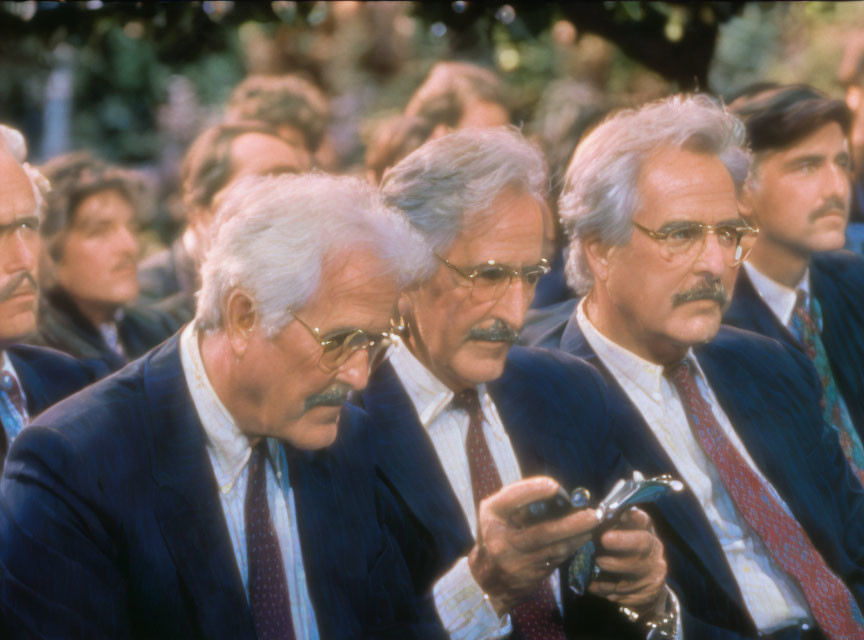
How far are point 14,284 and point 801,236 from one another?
6.30 ft

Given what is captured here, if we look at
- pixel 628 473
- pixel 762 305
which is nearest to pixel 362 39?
pixel 762 305

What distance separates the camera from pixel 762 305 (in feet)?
9.64

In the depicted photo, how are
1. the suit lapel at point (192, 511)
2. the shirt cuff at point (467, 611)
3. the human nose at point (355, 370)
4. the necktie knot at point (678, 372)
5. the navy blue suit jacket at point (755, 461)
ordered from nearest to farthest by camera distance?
the suit lapel at point (192, 511) → the human nose at point (355, 370) → the shirt cuff at point (467, 611) → the navy blue suit jacket at point (755, 461) → the necktie knot at point (678, 372)

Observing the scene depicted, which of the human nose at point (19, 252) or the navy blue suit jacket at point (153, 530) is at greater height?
the human nose at point (19, 252)

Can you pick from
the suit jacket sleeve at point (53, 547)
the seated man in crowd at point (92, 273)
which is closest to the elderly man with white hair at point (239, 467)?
the suit jacket sleeve at point (53, 547)

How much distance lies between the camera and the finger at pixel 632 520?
2252 mm

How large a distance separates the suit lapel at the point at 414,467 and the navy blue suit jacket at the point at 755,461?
48cm

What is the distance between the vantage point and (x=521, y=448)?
241 centimetres

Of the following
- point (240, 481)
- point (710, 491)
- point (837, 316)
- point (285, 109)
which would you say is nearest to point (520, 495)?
point (240, 481)

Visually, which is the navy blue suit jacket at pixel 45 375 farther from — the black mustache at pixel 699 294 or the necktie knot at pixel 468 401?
the black mustache at pixel 699 294

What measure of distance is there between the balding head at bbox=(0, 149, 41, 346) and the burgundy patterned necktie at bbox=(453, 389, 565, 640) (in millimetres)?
857

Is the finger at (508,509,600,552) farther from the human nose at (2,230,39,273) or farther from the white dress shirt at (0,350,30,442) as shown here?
the human nose at (2,230,39,273)

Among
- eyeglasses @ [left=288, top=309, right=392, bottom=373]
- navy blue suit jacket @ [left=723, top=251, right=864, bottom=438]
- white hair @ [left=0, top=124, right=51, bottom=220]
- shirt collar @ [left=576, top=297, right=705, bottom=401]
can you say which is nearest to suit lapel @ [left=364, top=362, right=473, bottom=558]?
eyeglasses @ [left=288, top=309, right=392, bottom=373]

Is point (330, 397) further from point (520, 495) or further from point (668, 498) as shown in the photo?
point (668, 498)
